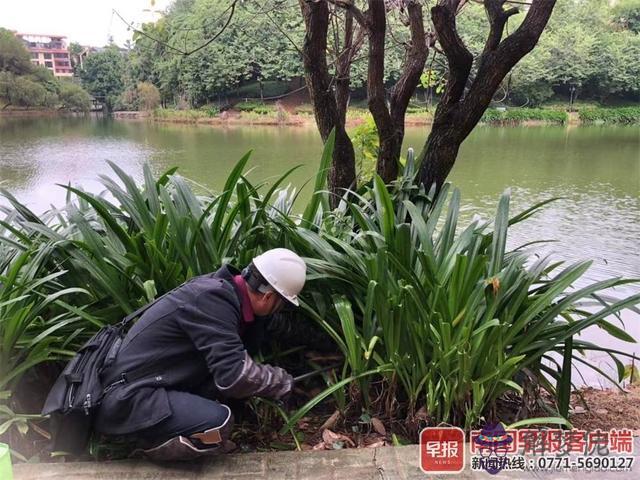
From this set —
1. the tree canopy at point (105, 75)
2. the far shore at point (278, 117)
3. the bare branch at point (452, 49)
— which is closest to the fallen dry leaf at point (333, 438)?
the bare branch at point (452, 49)

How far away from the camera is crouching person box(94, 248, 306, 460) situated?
1.61 m

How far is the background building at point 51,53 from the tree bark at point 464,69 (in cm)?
1575

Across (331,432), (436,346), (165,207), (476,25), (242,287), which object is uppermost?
(476,25)

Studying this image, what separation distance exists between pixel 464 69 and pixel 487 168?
30.2 feet

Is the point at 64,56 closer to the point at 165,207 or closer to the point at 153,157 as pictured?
the point at 153,157

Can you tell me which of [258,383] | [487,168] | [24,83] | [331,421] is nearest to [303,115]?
[24,83]

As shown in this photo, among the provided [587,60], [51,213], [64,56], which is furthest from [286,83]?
[51,213]

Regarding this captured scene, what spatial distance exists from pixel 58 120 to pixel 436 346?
87.6 feet

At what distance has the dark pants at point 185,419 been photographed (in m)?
1.61

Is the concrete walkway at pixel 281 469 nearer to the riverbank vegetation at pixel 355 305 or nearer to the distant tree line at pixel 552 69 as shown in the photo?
the riverbank vegetation at pixel 355 305

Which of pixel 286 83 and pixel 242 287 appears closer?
pixel 242 287

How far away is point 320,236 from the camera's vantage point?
2209 mm

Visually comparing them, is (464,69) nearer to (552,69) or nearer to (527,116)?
(527,116)

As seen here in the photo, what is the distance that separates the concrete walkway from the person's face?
0.44 meters
